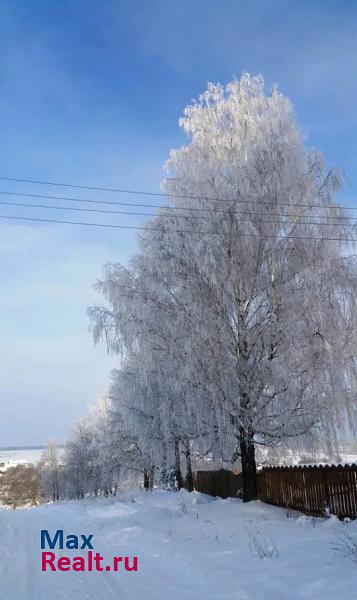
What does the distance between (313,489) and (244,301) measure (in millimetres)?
5385

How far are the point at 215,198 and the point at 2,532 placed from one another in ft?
39.2

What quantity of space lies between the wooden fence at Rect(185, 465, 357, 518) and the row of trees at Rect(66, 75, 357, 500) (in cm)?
81

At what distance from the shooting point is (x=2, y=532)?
16375mm

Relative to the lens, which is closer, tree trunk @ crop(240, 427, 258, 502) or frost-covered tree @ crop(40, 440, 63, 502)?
tree trunk @ crop(240, 427, 258, 502)

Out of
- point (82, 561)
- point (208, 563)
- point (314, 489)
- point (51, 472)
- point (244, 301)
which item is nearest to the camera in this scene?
point (208, 563)

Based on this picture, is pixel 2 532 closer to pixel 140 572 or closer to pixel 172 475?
pixel 140 572

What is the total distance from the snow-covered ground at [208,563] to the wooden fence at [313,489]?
706 millimetres

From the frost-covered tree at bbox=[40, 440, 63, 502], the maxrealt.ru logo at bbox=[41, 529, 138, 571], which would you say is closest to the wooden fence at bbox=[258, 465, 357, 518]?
the maxrealt.ru logo at bbox=[41, 529, 138, 571]

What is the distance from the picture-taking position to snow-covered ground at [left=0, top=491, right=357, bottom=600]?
259 inches

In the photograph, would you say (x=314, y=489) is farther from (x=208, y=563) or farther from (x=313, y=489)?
(x=208, y=563)

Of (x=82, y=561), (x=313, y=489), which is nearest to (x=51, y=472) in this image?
(x=313, y=489)

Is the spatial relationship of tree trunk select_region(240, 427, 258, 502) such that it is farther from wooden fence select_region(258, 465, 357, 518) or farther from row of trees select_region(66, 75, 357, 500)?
wooden fence select_region(258, 465, 357, 518)

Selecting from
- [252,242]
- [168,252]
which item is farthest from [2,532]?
[252,242]

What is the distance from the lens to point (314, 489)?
13.3 metres
